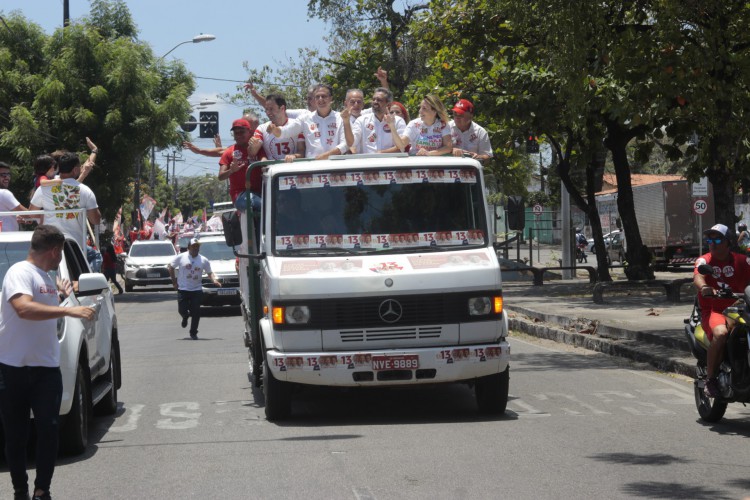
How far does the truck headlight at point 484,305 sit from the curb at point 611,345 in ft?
14.5

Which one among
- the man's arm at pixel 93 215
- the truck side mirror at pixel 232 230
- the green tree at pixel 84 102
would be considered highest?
the green tree at pixel 84 102

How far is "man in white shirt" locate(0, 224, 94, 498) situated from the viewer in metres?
6.98

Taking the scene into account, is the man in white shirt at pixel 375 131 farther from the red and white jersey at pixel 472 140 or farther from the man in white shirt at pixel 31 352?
the man in white shirt at pixel 31 352

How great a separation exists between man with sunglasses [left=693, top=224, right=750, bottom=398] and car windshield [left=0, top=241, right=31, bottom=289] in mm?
5512

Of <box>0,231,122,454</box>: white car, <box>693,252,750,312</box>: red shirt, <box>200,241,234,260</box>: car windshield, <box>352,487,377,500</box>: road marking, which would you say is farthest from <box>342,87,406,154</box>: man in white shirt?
<box>200,241,234,260</box>: car windshield

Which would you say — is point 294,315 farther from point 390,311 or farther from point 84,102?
point 84,102

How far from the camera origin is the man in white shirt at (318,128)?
1192 centimetres

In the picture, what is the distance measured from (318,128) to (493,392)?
135 inches

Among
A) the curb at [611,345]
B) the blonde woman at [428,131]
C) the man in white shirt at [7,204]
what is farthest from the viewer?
the curb at [611,345]

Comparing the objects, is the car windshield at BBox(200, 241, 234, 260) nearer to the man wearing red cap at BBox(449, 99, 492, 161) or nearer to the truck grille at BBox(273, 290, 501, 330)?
the man wearing red cap at BBox(449, 99, 492, 161)

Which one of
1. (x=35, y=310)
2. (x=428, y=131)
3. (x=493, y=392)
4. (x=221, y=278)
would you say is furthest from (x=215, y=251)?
(x=35, y=310)

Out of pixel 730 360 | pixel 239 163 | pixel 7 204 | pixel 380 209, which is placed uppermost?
pixel 239 163

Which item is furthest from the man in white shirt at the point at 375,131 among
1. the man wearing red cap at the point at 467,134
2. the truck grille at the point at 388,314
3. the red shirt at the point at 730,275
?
the red shirt at the point at 730,275

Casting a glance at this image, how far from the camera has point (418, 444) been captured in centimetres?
895
